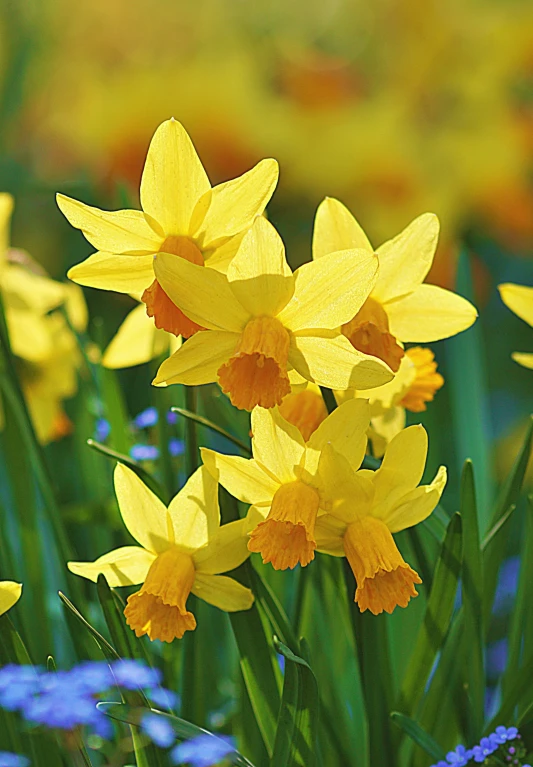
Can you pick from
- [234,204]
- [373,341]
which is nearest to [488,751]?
[373,341]

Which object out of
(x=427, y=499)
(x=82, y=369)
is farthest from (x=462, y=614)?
(x=82, y=369)

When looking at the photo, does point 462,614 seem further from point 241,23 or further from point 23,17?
point 241,23

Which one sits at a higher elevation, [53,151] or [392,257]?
[392,257]

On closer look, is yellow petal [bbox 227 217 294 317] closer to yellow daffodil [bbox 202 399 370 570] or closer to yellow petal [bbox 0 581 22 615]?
yellow daffodil [bbox 202 399 370 570]

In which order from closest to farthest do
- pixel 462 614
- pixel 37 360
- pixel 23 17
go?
1. pixel 462 614
2. pixel 37 360
3. pixel 23 17

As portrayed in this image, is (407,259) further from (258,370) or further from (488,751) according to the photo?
(488,751)

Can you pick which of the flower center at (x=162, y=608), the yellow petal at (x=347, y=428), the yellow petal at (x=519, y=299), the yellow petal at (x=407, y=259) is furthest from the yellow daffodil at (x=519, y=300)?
the flower center at (x=162, y=608)
